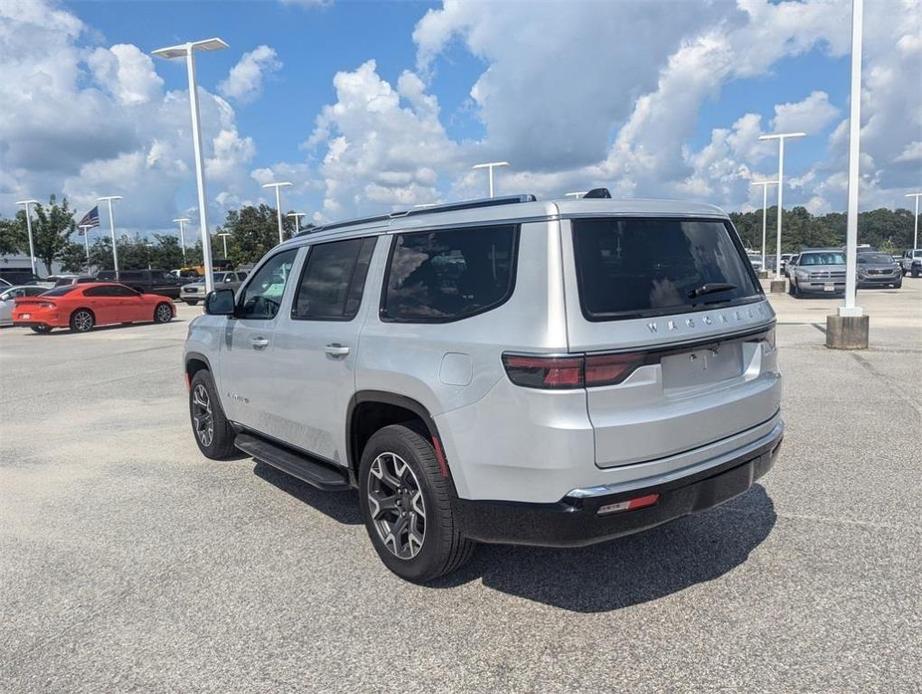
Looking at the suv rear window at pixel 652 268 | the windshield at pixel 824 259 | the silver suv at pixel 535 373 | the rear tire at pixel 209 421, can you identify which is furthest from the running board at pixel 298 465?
the windshield at pixel 824 259

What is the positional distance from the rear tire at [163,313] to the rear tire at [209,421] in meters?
17.5

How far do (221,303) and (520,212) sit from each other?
2.86 metres

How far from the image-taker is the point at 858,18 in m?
11.5

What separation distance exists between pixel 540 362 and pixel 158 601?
91.0 inches

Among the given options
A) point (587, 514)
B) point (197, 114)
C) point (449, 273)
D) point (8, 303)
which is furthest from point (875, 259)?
point (8, 303)

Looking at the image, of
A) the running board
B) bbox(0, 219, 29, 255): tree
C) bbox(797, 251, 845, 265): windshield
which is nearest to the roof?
the running board

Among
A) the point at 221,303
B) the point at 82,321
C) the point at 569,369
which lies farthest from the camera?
the point at 82,321

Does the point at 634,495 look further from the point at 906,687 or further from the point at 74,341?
the point at 74,341

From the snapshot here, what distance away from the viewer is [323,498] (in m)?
5.01

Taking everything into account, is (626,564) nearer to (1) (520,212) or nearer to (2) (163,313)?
(1) (520,212)

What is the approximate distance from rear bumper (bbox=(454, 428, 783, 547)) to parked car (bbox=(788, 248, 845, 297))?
23.8 meters

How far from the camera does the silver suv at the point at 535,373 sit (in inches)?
114

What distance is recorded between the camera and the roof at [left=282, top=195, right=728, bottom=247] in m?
3.11

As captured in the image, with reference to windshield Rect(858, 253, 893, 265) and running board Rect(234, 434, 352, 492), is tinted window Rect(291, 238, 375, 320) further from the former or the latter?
windshield Rect(858, 253, 893, 265)
